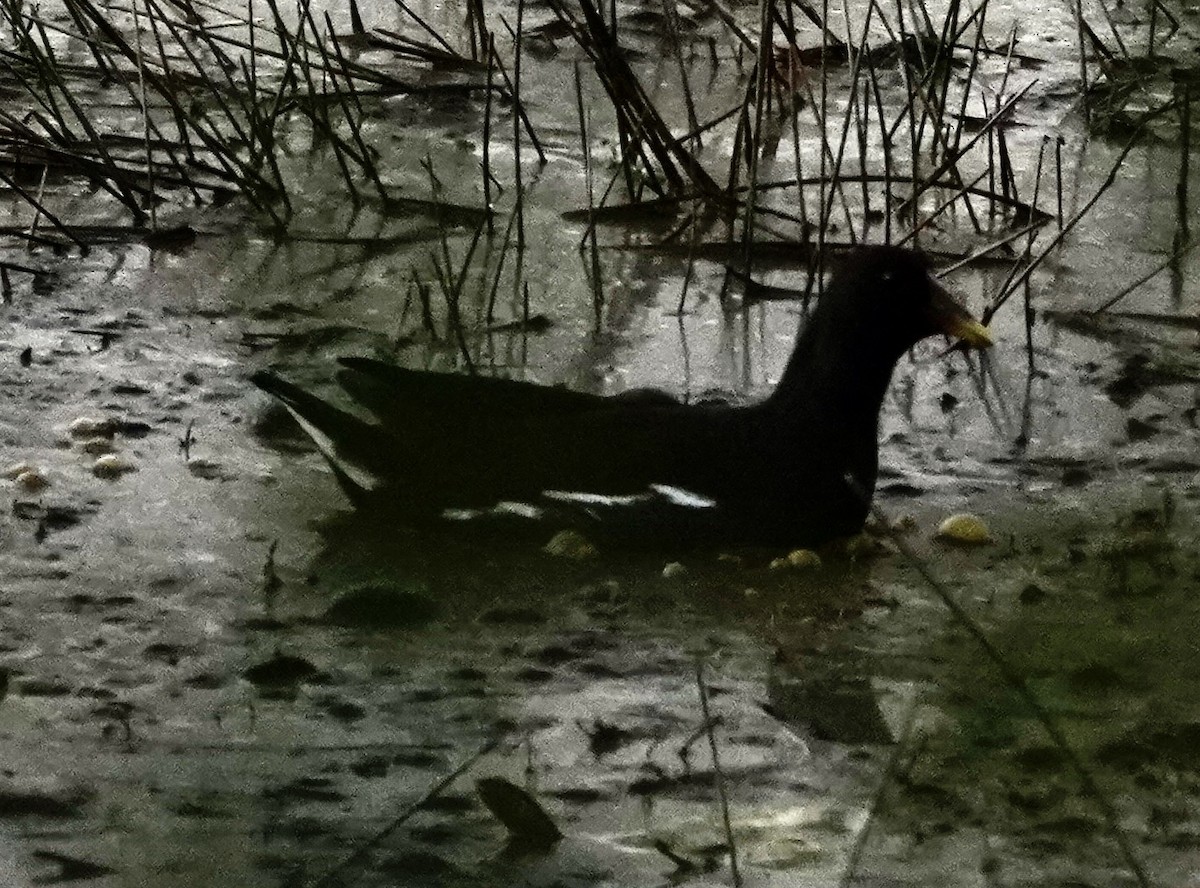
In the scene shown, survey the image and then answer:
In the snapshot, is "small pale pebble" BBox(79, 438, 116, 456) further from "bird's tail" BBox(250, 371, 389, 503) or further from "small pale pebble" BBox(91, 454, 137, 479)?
"bird's tail" BBox(250, 371, 389, 503)

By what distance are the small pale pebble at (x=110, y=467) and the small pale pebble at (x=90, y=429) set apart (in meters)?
0.11

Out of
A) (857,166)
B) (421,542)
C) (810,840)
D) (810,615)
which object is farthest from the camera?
(857,166)

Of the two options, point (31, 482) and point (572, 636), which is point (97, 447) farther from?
point (572, 636)

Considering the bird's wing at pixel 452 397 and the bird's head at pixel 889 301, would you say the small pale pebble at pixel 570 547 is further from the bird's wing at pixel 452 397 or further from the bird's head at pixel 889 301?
the bird's head at pixel 889 301

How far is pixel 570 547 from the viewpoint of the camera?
133 inches

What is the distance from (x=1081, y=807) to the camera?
266cm

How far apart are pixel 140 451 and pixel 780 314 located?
1418 millimetres

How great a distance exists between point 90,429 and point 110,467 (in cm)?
17

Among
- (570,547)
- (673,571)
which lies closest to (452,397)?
(570,547)

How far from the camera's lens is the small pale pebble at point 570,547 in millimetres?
3385

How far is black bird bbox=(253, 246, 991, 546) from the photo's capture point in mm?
3385

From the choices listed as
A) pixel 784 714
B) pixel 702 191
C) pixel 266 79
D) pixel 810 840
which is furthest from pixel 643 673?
pixel 266 79

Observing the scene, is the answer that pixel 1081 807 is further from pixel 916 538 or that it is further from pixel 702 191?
pixel 702 191

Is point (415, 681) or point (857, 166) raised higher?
point (857, 166)
